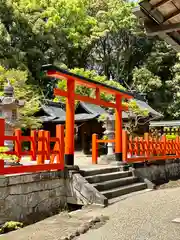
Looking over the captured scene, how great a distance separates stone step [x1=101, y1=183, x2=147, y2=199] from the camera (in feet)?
28.7

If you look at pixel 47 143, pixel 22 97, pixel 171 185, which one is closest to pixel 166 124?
pixel 22 97

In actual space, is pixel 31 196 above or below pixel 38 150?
below

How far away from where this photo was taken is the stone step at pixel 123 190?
8.76 meters

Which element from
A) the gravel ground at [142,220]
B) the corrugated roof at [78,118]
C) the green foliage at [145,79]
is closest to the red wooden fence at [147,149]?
the gravel ground at [142,220]

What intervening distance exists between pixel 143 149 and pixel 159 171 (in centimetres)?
141

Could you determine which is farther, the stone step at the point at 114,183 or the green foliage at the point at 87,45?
the green foliage at the point at 87,45

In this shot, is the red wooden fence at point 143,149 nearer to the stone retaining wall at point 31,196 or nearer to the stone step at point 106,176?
the stone step at point 106,176

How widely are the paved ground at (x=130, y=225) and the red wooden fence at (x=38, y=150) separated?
1192 mm

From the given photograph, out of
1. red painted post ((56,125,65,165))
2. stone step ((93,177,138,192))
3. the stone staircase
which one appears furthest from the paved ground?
red painted post ((56,125,65,165))

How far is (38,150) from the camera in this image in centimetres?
779

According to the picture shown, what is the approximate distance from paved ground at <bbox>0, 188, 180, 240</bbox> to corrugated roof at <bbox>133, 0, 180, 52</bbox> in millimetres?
3291

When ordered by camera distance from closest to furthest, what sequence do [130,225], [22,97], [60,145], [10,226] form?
[130,225]
[10,226]
[60,145]
[22,97]

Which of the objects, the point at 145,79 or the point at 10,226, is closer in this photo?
the point at 10,226

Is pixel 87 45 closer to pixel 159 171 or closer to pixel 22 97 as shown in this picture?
pixel 22 97
